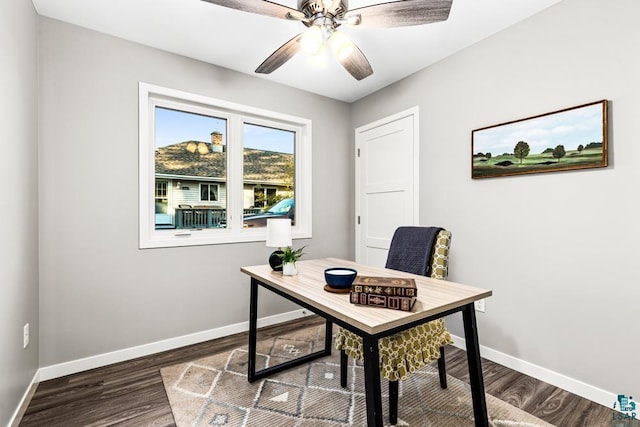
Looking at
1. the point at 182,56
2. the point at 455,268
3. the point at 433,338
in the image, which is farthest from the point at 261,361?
the point at 182,56

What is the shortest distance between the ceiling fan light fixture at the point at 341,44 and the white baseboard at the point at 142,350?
8.08ft

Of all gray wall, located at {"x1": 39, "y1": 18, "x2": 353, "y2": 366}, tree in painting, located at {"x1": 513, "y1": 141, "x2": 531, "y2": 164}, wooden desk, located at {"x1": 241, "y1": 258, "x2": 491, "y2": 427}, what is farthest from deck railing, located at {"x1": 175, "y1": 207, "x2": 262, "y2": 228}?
tree in painting, located at {"x1": 513, "y1": 141, "x2": 531, "y2": 164}

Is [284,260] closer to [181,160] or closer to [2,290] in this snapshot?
[2,290]

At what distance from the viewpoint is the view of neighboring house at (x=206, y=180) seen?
265 cm

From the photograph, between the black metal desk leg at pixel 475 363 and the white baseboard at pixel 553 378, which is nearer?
the black metal desk leg at pixel 475 363

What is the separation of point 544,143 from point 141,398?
10.0ft

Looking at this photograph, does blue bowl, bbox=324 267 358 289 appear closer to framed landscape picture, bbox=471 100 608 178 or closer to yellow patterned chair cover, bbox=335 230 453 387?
yellow patterned chair cover, bbox=335 230 453 387

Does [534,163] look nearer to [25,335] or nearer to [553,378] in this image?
[553,378]

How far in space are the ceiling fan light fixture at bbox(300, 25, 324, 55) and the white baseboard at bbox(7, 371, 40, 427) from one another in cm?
251

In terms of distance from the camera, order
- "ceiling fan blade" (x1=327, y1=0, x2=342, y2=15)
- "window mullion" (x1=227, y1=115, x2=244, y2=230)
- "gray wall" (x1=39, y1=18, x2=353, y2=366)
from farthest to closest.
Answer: "window mullion" (x1=227, y1=115, x2=244, y2=230)
"gray wall" (x1=39, y1=18, x2=353, y2=366)
"ceiling fan blade" (x1=327, y1=0, x2=342, y2=15)

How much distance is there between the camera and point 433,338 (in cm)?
165

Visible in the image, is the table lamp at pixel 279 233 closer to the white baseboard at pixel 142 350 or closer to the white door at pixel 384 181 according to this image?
the white baseboard at pixel 142 350

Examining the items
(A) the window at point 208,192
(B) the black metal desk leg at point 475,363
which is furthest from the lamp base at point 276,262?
(A) the window at point 208,192

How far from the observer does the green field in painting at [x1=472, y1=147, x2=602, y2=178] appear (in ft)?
5.92
